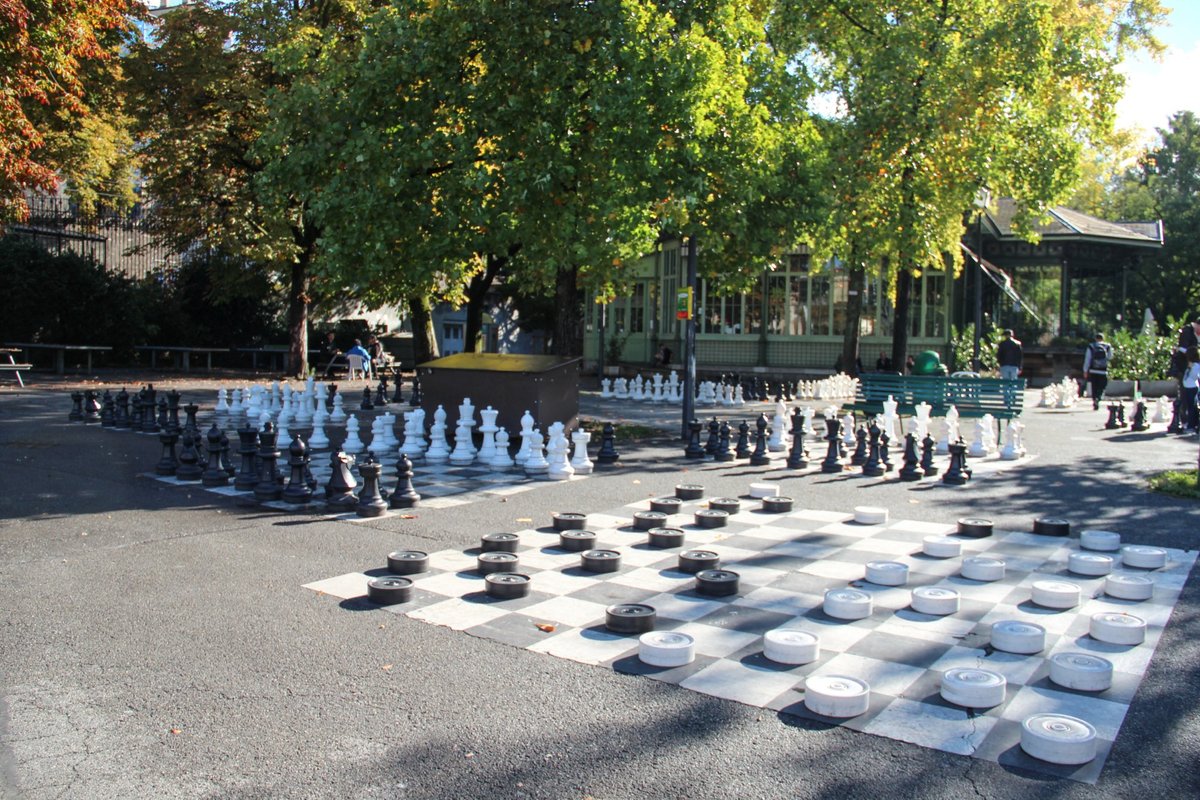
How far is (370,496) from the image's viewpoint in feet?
26.3

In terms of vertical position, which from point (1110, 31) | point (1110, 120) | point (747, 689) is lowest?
point (747, 689)

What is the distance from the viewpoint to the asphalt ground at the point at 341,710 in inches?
130

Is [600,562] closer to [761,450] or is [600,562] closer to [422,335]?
[761,450]

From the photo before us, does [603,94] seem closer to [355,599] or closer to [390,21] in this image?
[390,21]

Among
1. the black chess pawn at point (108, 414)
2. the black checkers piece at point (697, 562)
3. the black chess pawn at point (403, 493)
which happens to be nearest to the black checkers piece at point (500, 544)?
the black checkers piece at point (697, 562)

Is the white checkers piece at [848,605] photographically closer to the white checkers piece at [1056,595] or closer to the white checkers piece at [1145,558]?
the white checkers piece at [1056,595]

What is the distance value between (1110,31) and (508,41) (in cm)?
2620

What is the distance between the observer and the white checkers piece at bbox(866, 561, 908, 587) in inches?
229

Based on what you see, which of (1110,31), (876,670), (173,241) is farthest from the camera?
(1110,31)

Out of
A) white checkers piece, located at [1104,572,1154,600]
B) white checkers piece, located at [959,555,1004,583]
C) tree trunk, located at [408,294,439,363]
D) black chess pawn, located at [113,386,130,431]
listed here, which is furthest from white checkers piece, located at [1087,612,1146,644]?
tree trunk, located at [408,294,439,363]

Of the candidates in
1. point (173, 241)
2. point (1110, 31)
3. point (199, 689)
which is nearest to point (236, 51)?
point (173, 241)

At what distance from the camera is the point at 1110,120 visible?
832 inches

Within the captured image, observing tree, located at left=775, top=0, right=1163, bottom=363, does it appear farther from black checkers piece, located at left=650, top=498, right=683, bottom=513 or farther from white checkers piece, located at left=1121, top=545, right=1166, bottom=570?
white checkers piece, located at left=1121, top=545, right=1166, bottom=570

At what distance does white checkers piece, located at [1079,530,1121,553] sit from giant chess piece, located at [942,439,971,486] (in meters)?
3.08
